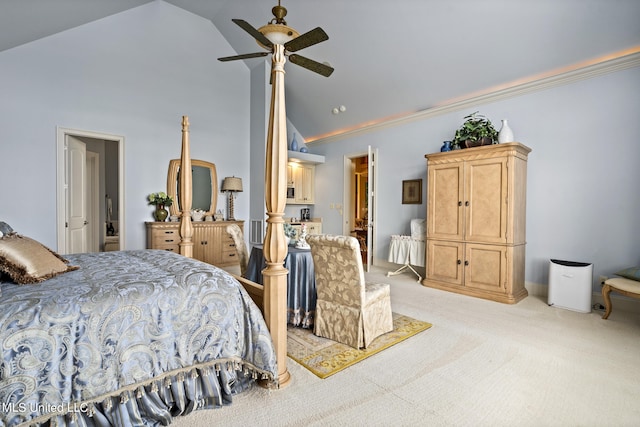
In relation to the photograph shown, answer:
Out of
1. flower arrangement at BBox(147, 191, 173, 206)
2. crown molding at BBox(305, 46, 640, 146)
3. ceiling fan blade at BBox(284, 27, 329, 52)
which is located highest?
crown molding at BBox(305, 46, 640, 146)

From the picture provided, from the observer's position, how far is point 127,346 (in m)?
1.49

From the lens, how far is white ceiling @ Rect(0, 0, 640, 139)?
339 cm

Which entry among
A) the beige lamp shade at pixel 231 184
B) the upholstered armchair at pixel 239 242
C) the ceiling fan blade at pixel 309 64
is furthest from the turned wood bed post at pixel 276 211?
the beige lamp shade at pixel 231 184

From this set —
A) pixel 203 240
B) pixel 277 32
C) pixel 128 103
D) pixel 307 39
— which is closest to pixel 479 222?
pixel 307 39

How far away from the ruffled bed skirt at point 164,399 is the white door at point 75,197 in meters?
4.12

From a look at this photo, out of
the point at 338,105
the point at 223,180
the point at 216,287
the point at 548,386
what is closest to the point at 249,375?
the point at 216,287

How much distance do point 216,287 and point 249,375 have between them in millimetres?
672

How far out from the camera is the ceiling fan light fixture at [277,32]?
223 centimetres

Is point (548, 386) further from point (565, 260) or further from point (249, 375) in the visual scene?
point (565, 260)

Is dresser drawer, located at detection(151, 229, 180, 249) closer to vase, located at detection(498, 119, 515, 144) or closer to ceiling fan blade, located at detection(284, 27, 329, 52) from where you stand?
ceiling fan blade, located at detection(284, 27, 329, 52)

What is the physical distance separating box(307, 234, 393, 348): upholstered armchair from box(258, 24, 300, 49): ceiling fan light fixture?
1542mm

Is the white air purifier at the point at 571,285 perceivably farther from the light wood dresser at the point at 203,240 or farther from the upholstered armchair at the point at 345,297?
the light wood dresser at the point at 203,240

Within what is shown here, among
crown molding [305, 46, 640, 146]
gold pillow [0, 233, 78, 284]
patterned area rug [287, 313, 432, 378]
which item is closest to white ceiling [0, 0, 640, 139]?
crown molding [305, 46, 640, 146]

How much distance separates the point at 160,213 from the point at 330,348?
13.0 feet
